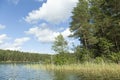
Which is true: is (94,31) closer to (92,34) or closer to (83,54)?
(92,34)

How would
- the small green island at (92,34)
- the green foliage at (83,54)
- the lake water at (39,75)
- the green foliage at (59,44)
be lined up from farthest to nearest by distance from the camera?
the green foliage at (59,44), the green foliage at (83,54), the small green island at (92,34), the lake water at (39,75)

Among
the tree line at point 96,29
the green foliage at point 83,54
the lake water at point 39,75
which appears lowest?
the lake water at point 39,75

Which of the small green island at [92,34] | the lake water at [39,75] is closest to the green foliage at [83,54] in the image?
the small green island at [92,34]

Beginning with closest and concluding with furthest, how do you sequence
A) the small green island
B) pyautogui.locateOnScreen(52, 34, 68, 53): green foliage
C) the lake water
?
the lake water, the small green island, pyautogui.locateOnScreen(52, 34, 68, 53): green foliage

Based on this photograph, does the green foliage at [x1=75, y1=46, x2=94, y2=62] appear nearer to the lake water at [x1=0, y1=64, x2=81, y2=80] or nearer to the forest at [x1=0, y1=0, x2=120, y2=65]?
the forest at [x1=0, y1=0, x2=120, y2=65]

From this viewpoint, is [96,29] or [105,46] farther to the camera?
[96,29]

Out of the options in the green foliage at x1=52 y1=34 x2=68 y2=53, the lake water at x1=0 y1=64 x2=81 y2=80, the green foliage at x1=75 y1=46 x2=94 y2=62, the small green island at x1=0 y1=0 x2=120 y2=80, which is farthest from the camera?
the green foliage at x1=52 y1=34 x2=68 y2=53

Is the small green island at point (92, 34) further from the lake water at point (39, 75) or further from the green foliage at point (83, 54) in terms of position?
the lake water at point (39, 75)

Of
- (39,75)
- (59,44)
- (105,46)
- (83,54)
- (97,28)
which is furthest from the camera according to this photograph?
(59,44)

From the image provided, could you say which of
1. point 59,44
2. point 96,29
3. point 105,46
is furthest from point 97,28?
point 59,44

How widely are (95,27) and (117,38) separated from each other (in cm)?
544

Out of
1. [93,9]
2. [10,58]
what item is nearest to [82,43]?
[93,9]

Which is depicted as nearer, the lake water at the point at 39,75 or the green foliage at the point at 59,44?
the lake water at the point at 39,75

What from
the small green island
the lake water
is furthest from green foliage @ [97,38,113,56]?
the lake water
